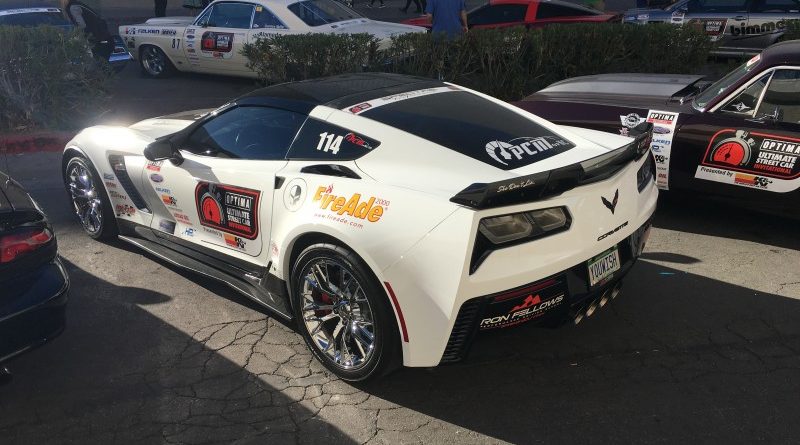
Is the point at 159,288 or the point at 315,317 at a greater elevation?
the point at 315,317

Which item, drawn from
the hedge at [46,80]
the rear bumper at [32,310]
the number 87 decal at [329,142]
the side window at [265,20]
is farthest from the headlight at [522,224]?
the side window at [265,20]

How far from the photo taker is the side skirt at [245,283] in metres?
4.18

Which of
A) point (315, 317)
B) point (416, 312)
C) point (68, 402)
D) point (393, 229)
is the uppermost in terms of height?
point (393, 229)

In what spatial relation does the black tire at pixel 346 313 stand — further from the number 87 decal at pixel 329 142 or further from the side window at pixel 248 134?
the side window at pixel 248 134

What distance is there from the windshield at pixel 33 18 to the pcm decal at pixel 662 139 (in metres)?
10.1

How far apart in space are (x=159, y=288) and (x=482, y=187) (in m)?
2.74

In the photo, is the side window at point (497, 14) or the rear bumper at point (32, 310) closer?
the rear bumper at point (32, 310)

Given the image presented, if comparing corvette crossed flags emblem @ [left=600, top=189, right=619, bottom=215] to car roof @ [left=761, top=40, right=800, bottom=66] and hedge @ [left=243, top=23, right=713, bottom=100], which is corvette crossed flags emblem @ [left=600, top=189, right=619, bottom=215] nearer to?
car roof @ [left=761, top=40, right=800, bottom=66]

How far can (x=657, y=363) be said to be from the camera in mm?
3945

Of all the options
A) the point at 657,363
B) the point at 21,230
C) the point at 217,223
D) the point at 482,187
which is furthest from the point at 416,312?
the point at 21,230

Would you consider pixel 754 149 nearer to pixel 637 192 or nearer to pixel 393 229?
pixel 637 192

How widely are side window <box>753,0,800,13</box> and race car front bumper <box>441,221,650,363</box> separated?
32.3 ft

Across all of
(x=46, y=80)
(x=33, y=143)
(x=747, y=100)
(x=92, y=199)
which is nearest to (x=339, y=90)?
(x=92, y=199)

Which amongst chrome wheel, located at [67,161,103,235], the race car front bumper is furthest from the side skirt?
the race car front bumper
